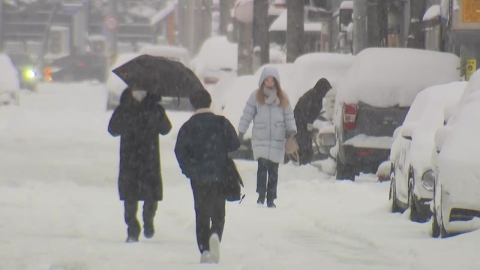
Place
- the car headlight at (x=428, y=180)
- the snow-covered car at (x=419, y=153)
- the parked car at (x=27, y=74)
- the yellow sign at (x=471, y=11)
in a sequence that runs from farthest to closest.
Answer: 1. the parked car at (x=27, y=74)
2. the yellow sign at (x=471, y=11)
3. the snow-covered car at (x=419, y=153)
4. the car headlight at (x=428, y=180)

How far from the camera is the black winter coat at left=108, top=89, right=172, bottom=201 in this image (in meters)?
10.6

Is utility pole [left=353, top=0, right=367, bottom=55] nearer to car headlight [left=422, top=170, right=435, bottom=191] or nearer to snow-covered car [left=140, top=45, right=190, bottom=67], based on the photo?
car headlight [left=422, top=170, right=435, bottom=191]

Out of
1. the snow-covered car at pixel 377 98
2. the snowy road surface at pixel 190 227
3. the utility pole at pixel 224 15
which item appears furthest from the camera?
the utility pole at pixel 224 15

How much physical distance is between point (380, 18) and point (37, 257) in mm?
17526

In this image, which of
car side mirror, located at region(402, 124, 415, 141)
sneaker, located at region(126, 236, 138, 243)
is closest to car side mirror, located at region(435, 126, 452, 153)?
car side mirror, located at region(402, 124, 415, 141)

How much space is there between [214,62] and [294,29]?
8.58 meters

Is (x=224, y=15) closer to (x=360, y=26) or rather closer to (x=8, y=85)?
(x=8, y=85)

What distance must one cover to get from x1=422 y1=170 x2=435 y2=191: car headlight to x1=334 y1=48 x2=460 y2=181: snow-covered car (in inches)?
192

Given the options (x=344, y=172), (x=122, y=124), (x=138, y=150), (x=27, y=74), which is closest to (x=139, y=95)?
(x=122, y=124)

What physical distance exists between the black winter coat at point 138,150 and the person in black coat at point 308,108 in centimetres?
849

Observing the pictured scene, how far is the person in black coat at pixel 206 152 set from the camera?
934cm

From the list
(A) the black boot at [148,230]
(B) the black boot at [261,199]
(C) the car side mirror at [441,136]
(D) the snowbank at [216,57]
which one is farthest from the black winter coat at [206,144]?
(D) the snowbank at [216,57]

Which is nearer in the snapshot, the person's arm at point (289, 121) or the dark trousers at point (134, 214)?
the dark trousers at point (134, 214)

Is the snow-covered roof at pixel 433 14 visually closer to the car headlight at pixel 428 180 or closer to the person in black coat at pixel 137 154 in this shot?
the car headlight at pixel 428 180
